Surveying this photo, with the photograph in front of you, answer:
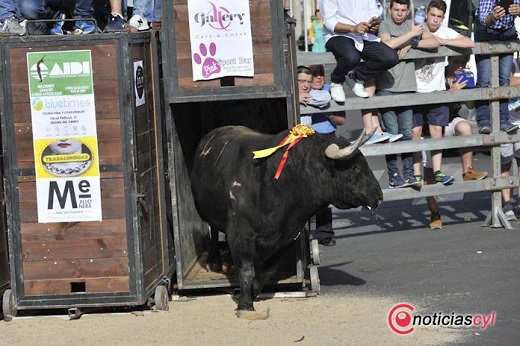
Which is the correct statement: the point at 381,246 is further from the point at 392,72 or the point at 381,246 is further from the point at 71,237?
the point at 71,237

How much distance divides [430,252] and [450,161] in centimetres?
559

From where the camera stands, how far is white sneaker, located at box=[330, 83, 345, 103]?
40.4 ft

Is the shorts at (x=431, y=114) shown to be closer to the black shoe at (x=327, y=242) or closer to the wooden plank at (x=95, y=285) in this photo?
the black shoe at (x=327, y=242)

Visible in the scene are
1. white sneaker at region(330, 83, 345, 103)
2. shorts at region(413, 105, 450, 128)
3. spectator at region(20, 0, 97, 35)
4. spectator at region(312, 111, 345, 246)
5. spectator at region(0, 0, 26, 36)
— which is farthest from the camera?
shorts at region(413, 105, 450, 128)

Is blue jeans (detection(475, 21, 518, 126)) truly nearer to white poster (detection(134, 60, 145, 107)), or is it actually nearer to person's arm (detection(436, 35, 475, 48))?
person's arm (detection(436, 35, 475, 48))

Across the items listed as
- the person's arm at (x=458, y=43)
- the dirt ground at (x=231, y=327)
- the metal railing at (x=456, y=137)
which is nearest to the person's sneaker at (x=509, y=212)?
the metal railing at (x=456, y=137)

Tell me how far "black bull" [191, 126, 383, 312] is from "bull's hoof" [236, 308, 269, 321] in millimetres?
61

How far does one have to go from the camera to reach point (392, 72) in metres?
12.8

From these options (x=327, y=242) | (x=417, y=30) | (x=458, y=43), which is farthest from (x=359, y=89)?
(x=327, y=242)

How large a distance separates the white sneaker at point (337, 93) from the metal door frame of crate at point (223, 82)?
76.5 inches

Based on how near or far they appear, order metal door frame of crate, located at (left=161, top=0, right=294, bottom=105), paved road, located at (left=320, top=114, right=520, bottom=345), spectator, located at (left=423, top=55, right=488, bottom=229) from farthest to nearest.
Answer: spectator, located at (left=423, top=55, right=488, bottom=229), metal door frame of crate, located at (left=161, top=0, right=294, bottom=105), paved road, located at (left=320, top=114, right=520, bottom=345)

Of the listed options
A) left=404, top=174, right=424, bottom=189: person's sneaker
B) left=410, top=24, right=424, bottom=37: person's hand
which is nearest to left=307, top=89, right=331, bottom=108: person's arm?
left=410, top=24, right=424, bottom=37: person's hand

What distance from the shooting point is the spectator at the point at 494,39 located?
13148 millimetres

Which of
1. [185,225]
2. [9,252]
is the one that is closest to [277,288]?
[185,225]
